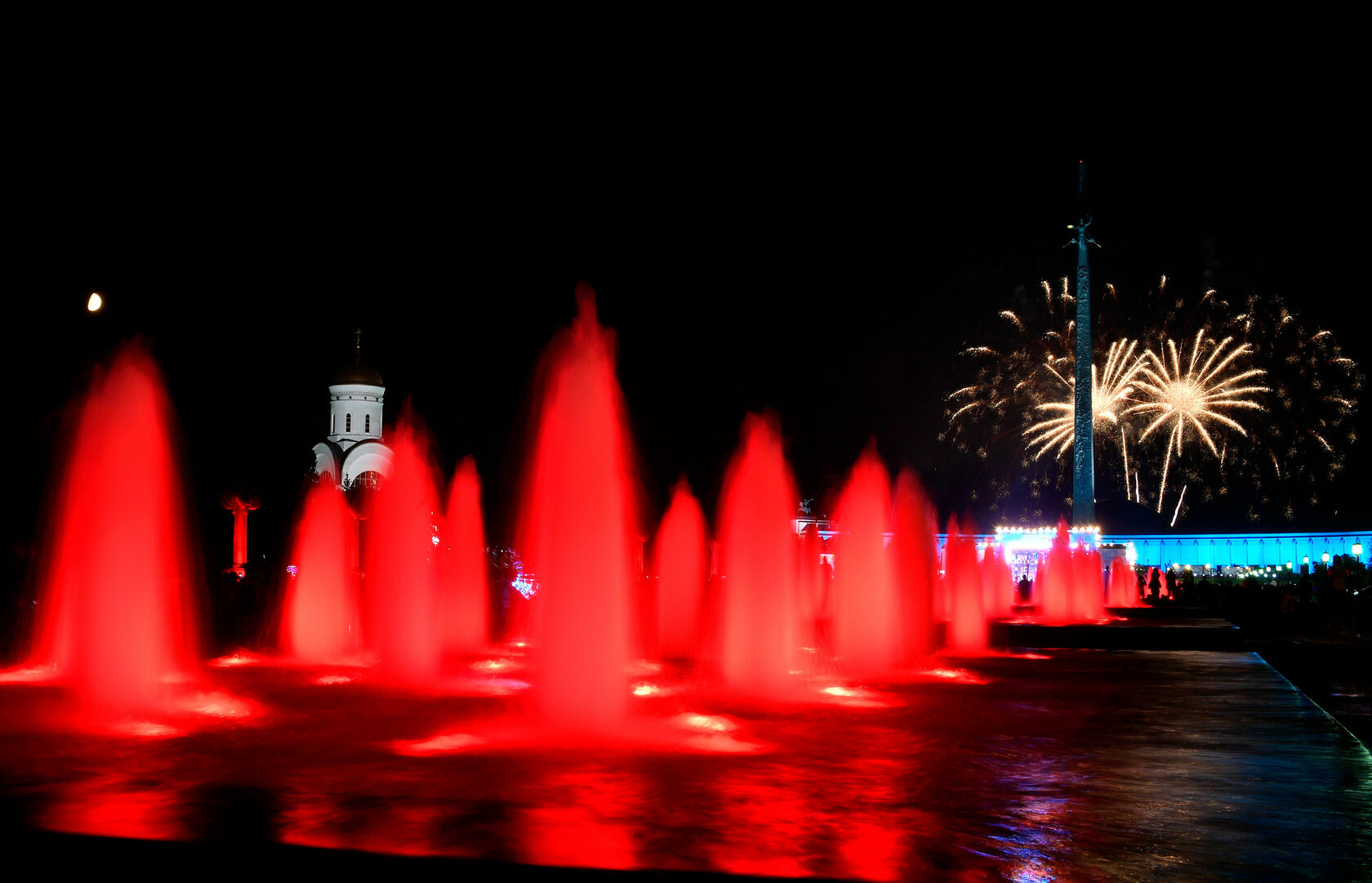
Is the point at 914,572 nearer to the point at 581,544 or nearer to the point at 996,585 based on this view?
the point at 581,544

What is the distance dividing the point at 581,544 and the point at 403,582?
6670mm

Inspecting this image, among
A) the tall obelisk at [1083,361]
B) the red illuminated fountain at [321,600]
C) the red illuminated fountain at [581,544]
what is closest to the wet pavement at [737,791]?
the red illuminated fountain at [581,544]

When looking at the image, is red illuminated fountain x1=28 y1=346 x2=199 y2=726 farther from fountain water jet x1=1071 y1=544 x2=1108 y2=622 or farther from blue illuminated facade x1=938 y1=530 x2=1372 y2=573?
blue illuminated facade x1=938 y1=530 x2=1372 y2=573

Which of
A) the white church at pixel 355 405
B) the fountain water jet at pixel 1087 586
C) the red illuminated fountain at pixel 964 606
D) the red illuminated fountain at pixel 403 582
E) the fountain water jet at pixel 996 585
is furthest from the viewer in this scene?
the white church at pixel 355 405

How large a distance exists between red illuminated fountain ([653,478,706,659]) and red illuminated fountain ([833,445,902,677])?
207cm

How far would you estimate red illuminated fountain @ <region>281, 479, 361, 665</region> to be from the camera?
1792 centimetres

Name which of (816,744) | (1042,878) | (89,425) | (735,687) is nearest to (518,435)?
(89,425)

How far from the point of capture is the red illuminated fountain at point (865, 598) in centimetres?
1664

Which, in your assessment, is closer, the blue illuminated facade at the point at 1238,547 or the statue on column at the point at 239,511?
the statue on column at the point at 239,511

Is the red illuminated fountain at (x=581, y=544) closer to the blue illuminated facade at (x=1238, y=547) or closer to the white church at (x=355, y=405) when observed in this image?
the blue illuminated facade at (x=1238, y=547)

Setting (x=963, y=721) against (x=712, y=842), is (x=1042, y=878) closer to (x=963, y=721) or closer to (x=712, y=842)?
(x=712, y=842)

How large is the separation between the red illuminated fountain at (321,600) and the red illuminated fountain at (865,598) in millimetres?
6454

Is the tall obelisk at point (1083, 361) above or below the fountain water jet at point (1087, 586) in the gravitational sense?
above

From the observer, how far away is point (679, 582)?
2888cm
